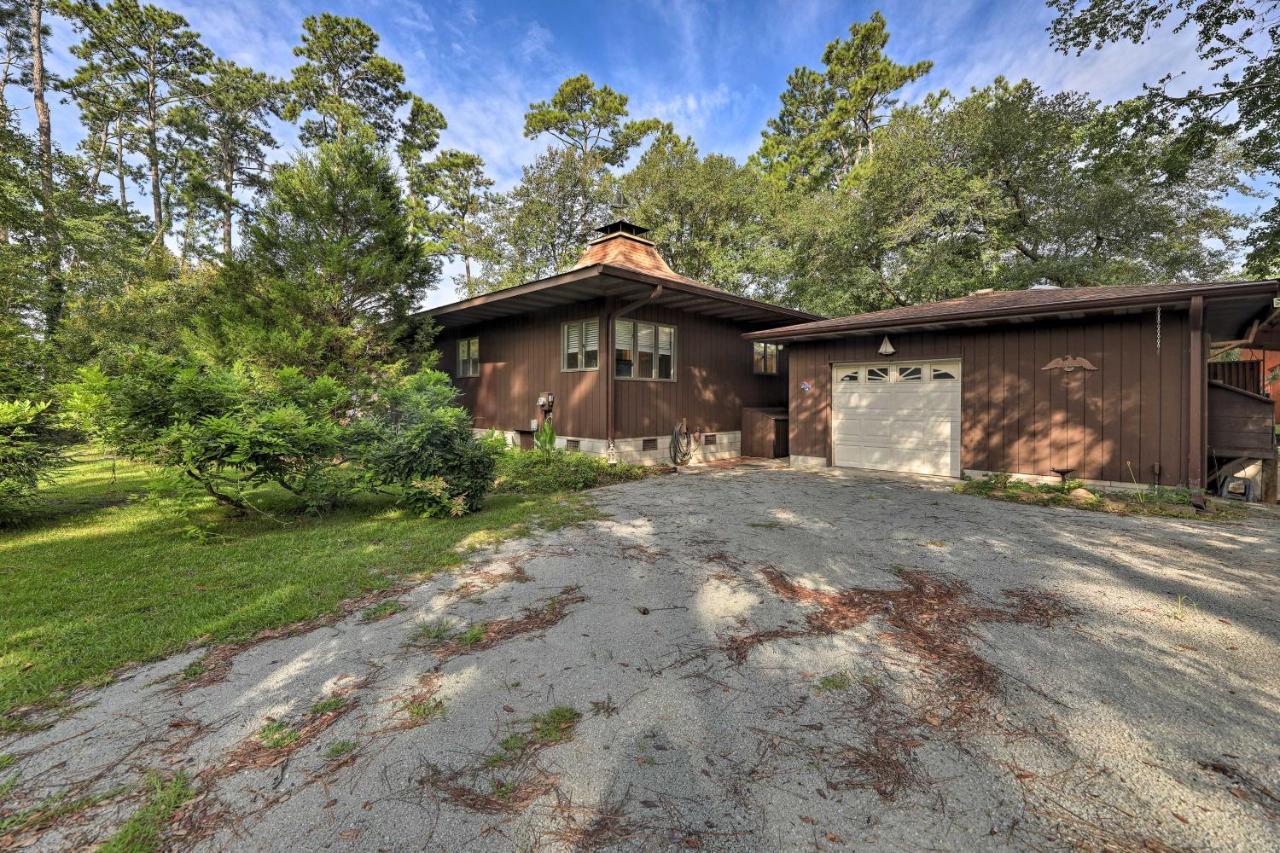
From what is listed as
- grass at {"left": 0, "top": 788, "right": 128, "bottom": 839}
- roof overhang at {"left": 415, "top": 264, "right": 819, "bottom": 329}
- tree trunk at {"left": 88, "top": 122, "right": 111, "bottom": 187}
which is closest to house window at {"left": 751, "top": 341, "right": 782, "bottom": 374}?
roof overhang at {"left": 415, "top": 264, "right": 819, "bottom": 329}

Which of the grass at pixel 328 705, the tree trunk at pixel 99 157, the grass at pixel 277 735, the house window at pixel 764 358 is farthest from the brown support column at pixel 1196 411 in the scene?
the tree trunk at pixel 99 157

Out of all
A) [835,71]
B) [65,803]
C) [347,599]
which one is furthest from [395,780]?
[835,71]

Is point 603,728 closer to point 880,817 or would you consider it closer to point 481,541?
point 880,817

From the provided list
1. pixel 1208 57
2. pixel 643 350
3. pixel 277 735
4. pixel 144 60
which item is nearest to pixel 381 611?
pixel 277 735

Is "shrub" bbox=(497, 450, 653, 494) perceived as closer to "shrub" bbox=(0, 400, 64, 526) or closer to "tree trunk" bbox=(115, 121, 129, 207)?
"shrub" bbox=(0, 400, 64, 526)

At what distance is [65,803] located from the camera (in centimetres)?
154

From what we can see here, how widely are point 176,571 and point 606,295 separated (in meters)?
6.62

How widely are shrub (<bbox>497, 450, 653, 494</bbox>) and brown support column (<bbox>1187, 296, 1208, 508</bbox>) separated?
6.98 metres

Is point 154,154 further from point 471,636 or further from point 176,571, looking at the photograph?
point 471,636

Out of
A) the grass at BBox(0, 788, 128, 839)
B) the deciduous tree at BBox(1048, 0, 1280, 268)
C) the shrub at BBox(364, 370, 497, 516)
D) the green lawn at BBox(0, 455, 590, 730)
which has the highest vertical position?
the deciduous tree at BBox(1048, 0, 1280, 268)

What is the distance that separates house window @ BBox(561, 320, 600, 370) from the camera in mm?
9133

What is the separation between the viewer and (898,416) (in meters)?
8.44

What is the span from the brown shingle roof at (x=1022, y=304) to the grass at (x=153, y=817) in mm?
8598

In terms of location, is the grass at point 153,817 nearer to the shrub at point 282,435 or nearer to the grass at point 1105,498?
the shrub at point 282,435
